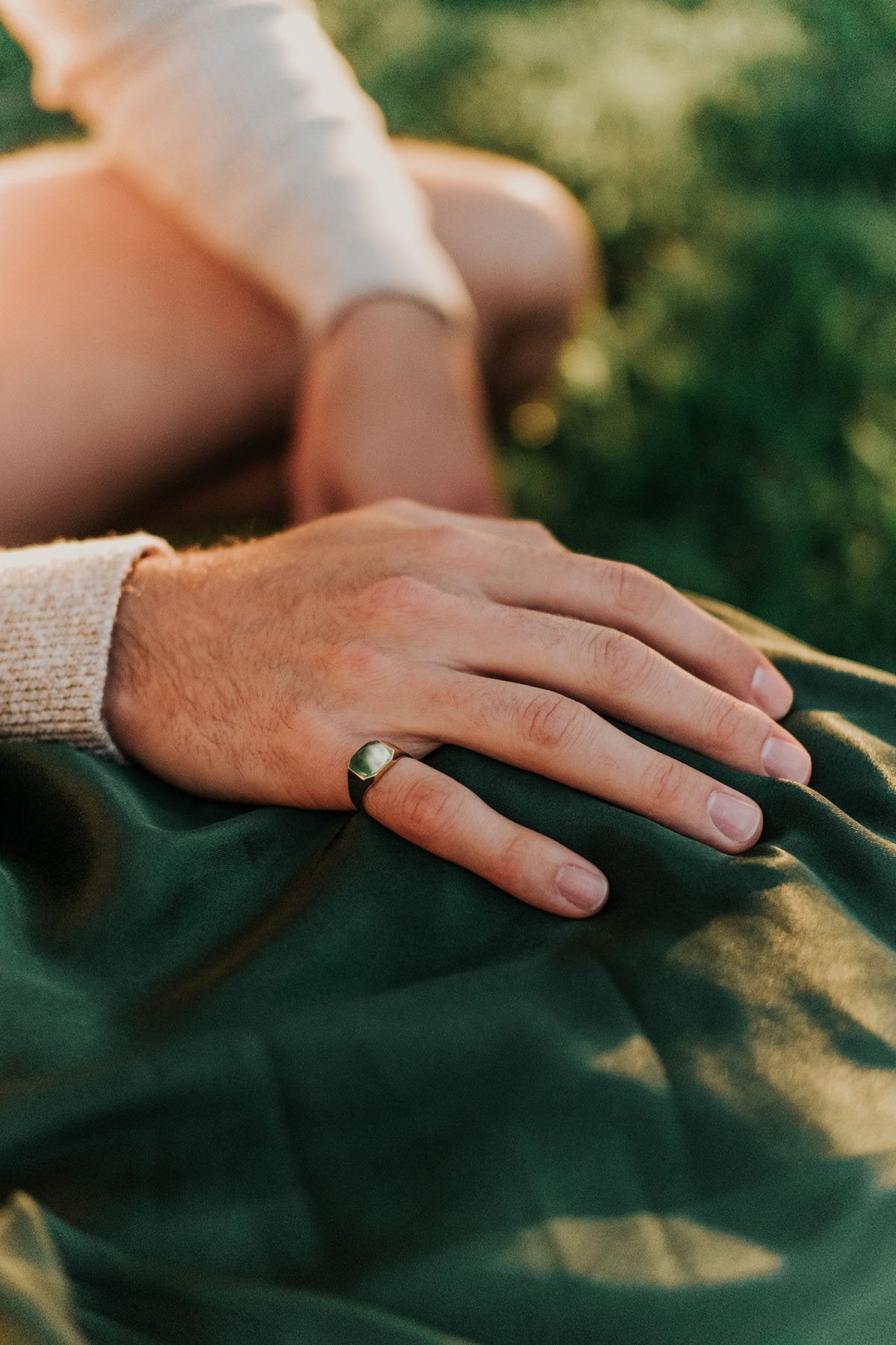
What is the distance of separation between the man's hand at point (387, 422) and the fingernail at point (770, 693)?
0.58 metres

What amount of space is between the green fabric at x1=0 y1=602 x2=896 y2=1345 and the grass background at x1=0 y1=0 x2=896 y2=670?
93 centimetres

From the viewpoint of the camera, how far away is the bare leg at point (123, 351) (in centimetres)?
123

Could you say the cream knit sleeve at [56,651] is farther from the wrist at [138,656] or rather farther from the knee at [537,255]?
the knee at [537,255]

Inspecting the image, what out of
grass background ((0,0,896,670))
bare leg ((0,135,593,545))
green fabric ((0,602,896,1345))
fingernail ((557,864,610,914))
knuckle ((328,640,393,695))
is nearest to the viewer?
green fabric ((0,602,896,1345))

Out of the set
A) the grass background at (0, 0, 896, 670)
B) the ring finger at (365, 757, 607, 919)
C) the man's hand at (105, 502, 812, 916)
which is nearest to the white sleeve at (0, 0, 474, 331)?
the grass background at (0, 0, 896, 670)

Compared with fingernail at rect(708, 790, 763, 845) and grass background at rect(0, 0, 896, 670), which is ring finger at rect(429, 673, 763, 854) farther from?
grass background at rect(0, 0, 896, 670)

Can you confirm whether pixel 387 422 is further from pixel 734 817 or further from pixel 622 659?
pixel 734 817

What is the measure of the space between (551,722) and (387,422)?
69 centimetres

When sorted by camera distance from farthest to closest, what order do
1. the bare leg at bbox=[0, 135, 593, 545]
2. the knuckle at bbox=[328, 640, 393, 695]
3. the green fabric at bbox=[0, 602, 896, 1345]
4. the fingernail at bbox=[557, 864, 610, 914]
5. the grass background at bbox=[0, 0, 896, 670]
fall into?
the grass background at bbox=[0, 0, 896, 670]
the bare leg at bbox=[0, 135, 593, 545]
the knuckle at bbox=[328, 640, 393, 695]
the fingernail at bbox=[557, 864, 610, 914]
the green fabric at bbox=[0, 602, 896, 1345]

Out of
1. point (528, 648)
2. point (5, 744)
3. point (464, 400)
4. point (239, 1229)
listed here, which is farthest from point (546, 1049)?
point (464, 400)

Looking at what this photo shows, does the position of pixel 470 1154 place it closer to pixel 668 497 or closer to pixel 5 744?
pixel 5 744

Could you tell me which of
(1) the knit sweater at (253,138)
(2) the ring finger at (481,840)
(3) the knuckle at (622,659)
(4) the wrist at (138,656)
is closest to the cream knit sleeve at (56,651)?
(4) the wrist at (138,656)

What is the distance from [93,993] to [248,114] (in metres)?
1.09

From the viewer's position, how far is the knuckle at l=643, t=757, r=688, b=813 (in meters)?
0.69
